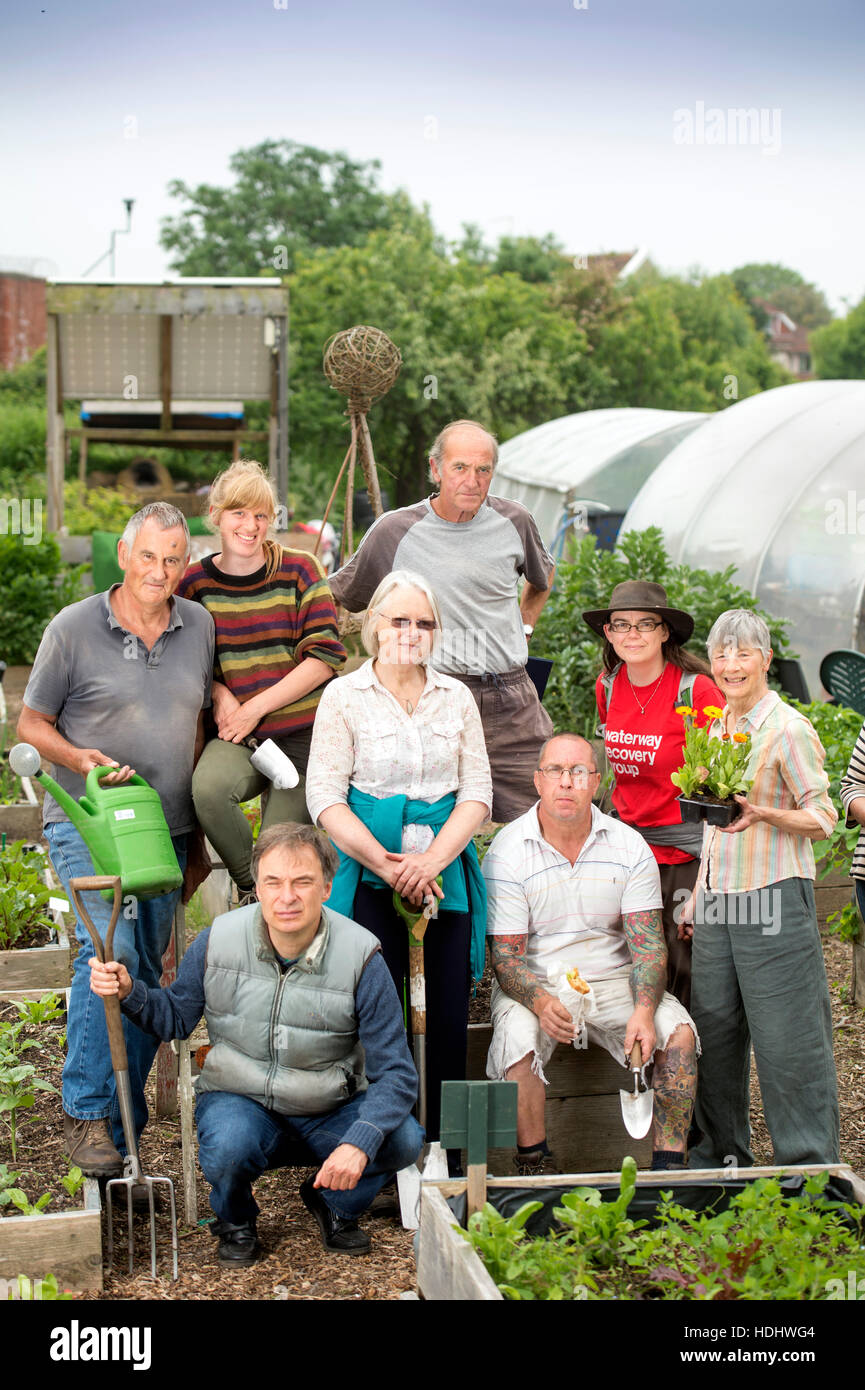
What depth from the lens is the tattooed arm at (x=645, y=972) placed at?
3.55 metres

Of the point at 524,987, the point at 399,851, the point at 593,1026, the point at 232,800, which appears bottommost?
the point at 593,1026

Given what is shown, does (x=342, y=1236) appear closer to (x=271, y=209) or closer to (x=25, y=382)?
(x=25, y=382)

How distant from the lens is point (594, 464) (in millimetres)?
16016

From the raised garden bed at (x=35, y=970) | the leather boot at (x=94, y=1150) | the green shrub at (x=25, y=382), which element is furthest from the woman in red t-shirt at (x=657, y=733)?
the green shrub at (x=25, y=382)

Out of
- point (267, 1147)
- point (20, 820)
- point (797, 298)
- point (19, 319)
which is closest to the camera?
point (267, 1147)

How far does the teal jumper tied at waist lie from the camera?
358 centimetres

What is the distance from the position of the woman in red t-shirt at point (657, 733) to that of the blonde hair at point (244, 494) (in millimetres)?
1012

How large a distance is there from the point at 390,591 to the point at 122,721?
78cm

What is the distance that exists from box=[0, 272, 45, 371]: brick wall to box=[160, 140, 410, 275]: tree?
15.6 feet

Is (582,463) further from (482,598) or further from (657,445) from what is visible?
(482,598)

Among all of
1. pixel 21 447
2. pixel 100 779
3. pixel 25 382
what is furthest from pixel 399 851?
pixel 25 382
